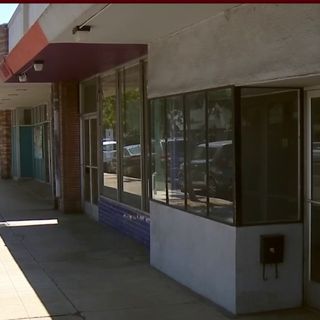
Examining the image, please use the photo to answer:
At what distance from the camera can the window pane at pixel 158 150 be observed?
8.69 m

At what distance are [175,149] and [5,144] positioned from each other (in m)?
22.1

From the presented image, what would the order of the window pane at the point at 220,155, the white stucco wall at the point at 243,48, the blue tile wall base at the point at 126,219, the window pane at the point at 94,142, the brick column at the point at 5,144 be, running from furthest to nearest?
1. the brick column at the point at 5,144
2. the window pane at the point at 94,142
3. the blue tile wall base at the point at 126,219
4. the window pane at the point at 220,155
5. the white stucco wall at the point at 243,48

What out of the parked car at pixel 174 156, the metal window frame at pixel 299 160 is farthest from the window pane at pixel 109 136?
the metal window frame at pixel 299 160

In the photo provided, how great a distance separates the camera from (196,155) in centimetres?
756

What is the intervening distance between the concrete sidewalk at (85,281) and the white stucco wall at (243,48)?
232 centimetres

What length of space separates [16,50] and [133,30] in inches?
168

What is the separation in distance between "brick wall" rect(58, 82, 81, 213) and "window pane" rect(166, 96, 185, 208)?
705 cm

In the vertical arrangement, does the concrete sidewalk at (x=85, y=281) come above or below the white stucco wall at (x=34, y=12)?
below

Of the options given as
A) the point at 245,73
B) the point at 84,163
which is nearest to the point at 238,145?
the point at 245,73

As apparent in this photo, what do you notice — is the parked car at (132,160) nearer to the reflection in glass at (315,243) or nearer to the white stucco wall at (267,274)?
the white stucco wall at (267,274)

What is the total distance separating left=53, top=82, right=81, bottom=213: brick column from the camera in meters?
15.2

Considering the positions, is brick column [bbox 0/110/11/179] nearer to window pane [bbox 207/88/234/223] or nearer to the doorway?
the doorway

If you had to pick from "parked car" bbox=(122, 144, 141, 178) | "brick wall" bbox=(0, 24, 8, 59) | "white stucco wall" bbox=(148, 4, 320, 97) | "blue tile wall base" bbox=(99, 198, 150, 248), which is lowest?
"blue tile wall base" bbox=(99, 198, 150, 248)

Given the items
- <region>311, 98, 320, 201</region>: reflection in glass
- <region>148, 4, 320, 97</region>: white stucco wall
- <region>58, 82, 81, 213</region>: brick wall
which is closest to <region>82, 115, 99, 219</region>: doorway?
<region>58, 82, 81, 213</region>: brick wall
